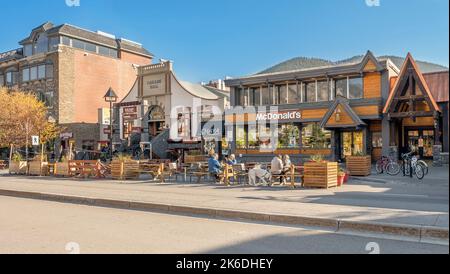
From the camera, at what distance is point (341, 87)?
1107 inches

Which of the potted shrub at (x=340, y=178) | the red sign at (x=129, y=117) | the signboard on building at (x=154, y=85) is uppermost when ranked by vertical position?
the signboard on building at (x=154, y=85)

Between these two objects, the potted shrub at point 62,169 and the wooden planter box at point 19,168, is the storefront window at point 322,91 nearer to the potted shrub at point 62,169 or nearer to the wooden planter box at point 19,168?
the potted shrub at point 62,169

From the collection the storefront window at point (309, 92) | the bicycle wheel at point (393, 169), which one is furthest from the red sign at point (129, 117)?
the bicycle wheel at point (393, 169)

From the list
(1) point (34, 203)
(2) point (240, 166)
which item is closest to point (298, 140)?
(2) point (240, 166)

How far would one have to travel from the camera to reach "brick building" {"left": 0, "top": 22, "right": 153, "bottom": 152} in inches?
1783

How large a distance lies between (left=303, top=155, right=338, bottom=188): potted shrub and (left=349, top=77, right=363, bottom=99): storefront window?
13.5 meters

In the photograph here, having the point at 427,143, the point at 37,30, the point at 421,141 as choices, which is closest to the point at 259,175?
the point at 421,141

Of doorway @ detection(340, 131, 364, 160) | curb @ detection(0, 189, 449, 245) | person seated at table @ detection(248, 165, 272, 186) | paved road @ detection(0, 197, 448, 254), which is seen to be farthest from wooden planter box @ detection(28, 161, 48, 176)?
doorway @ detection(340, 131, 364, 160)

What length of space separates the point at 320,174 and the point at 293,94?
1592 centimetres

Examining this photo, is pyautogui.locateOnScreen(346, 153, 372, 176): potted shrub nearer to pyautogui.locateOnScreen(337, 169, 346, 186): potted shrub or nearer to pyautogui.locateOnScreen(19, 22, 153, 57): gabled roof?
pyautogui.locateOnScreen(337, 169, 346, 186): potted shrub

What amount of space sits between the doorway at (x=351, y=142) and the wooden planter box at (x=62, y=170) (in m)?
17.7

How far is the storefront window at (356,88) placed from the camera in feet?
89.4
